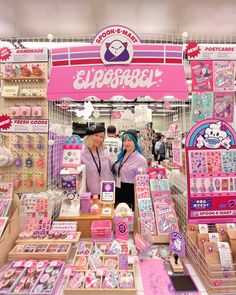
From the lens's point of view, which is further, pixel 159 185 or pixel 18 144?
pixel 18 144

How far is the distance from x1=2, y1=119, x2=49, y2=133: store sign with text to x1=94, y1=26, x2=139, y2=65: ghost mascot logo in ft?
2.86

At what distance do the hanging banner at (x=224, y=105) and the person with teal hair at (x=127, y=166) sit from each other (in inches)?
54.8

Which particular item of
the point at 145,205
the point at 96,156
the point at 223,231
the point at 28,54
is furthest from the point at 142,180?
the point at 28,54

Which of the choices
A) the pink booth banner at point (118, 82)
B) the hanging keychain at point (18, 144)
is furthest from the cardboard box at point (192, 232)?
the hanging keychain at point (18, 144)

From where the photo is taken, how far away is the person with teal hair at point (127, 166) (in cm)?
324

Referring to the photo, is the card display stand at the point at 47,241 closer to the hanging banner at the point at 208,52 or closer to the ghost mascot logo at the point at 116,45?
the ghost mascot logo at the point at 116,45

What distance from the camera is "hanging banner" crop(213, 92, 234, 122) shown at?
2.01 m

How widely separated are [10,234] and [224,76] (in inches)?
77.8

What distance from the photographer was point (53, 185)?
2.33m

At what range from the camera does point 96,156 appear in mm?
3152

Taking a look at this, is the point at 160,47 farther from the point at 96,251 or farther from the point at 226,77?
the point at 96,251

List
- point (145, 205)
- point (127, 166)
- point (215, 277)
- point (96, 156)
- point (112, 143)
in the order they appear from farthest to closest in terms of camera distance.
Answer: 1. point (112, 143)
2. point (127, 166)
3. point (96, 156)
4. point (145, 205)
5. point (215, 277)

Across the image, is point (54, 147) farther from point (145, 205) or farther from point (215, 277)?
point (215, 277)

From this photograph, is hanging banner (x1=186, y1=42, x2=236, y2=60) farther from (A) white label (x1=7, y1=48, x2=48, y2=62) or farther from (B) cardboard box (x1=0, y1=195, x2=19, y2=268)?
(B) cardboard box (x1=0, y1=195, x2=19, y2=268)
